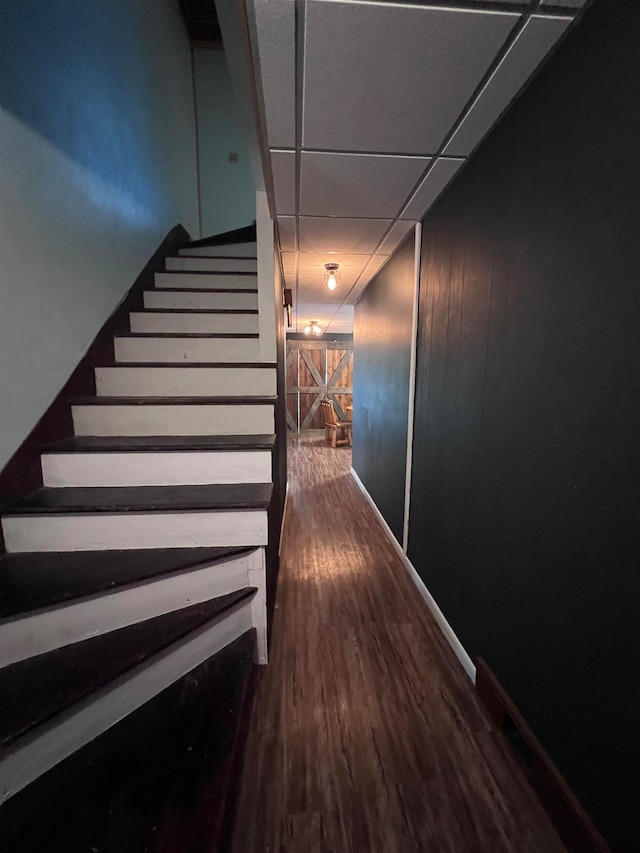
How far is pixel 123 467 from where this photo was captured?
154 cm

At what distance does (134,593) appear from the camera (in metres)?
1.22

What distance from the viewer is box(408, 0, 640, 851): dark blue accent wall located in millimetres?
788

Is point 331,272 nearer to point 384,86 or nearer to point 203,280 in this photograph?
point 203,280

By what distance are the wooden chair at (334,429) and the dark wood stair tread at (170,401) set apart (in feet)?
15.3

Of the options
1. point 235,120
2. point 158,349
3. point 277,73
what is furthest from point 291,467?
point 235,120

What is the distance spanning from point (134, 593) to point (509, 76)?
7.13ft

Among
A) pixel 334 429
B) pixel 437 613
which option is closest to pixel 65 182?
pixel 437 613

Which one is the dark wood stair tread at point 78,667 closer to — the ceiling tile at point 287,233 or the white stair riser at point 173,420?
the white stair riser at point 173,420

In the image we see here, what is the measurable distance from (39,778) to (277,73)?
219 cm

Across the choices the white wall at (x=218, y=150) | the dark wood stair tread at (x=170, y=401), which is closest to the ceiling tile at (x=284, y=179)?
the dark wood stair tread at (x=170, y=401)

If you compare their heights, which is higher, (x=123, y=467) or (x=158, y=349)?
(x=158, y=349)

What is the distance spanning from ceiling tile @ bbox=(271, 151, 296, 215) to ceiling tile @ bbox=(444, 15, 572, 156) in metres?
0.69

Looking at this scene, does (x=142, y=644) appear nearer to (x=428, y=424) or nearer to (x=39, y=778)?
(x=39, y=778)

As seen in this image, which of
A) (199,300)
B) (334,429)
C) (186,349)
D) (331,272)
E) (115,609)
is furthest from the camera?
(334,429)
